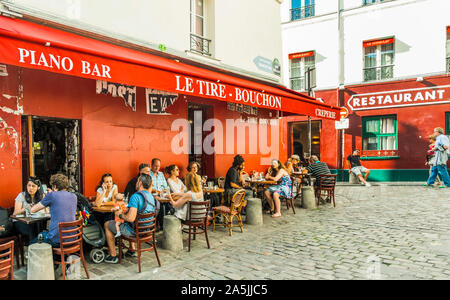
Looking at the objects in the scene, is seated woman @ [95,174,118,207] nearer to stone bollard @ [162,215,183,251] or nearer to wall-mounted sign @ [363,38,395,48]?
stone bollard @ [162,215,183,251]

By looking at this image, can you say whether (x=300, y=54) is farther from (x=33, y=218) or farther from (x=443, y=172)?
(x=33, y=218)

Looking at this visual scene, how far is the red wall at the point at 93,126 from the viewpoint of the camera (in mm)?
5211

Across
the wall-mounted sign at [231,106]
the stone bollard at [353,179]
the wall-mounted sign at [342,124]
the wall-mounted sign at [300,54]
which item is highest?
the wall-mounted sign at [300,54]

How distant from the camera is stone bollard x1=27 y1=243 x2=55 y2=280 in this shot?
3623mm

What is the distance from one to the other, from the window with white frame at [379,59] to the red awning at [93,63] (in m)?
9.95

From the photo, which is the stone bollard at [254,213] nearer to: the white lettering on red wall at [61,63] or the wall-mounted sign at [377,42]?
the white lettering on red wall at [61,63]

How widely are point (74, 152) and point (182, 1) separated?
14.4ft

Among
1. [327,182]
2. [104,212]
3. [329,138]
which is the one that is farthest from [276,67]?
[104,212]

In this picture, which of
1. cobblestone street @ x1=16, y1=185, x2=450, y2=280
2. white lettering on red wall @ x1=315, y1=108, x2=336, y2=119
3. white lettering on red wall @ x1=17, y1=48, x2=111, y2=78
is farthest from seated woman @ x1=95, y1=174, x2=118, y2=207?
white lettering on red wall @ x1=315, y1=108, x2=336, y2=119

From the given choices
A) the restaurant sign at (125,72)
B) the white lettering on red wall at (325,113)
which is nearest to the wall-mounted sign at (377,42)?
the white lettering on red wall at (325,113)

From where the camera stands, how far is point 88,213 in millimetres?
4812

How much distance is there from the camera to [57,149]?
641 cm

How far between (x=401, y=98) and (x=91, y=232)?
1376 cm
